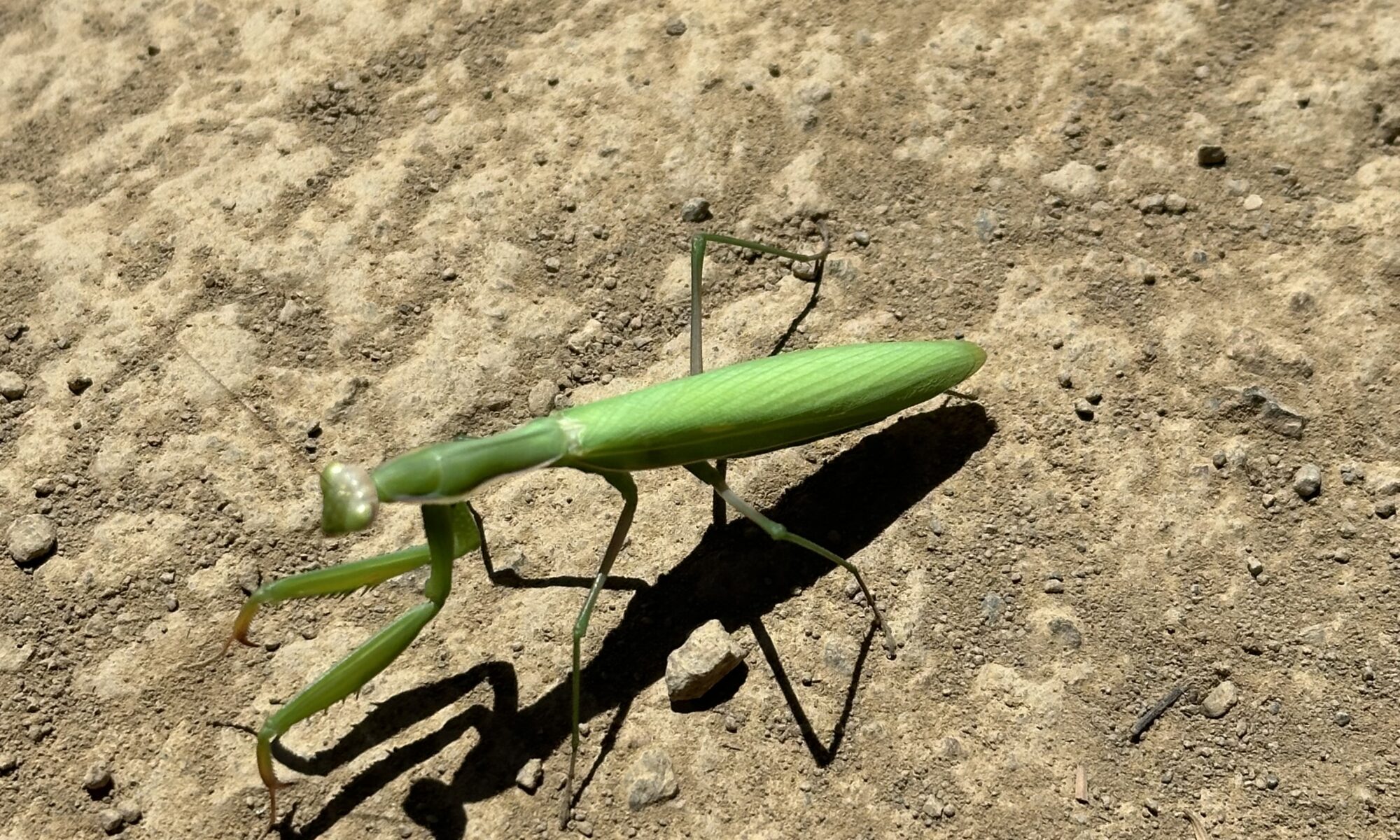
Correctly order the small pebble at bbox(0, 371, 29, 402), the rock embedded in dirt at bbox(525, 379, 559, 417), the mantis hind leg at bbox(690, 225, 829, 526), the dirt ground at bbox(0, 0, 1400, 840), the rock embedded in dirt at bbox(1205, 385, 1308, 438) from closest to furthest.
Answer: the dirt ground at bbox(0, 0, 1400, 840) → the rock embedded in dirt at bbox(1205, 385, 1308, 438) → the mantis hind leg at bbox(690, 225, 829, 526) → the rock embedded in dirt at bbox(525, 379, 559, 417) → the small pebble at bbox(0, 371, 29, 402)

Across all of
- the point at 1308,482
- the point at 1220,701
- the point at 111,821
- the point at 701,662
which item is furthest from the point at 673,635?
the point at 1308,482

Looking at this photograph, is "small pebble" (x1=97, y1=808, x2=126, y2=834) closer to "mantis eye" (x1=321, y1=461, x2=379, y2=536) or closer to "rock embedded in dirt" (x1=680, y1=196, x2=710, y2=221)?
"mantis eye" (x1=321, y1=461, x2=379, y2=536)

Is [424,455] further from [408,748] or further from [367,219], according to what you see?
[367,219]

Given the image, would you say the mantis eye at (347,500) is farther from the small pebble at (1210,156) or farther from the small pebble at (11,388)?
the small pebble at (1210,156)

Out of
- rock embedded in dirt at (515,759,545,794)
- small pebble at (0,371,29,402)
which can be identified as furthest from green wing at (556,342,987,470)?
small pebble at (0,371,29,402)

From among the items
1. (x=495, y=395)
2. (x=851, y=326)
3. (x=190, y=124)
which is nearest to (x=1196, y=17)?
(x=851, y=326)

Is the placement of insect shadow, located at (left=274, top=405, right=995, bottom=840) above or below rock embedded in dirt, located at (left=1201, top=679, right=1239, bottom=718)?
above

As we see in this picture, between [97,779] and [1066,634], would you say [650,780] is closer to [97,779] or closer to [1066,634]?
[1066,634]
